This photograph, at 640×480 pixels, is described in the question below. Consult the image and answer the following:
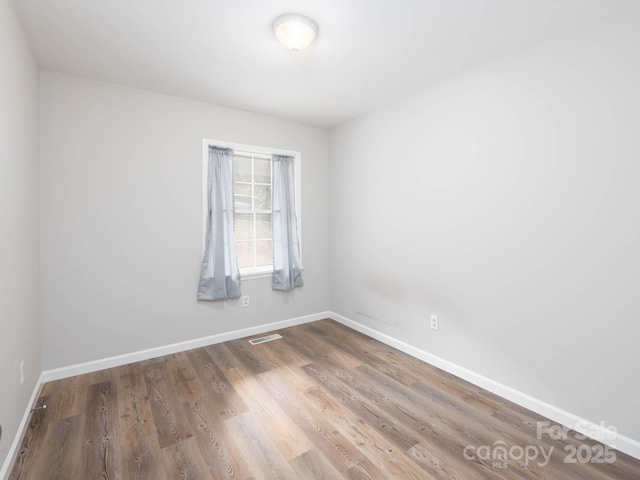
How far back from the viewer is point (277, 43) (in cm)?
216

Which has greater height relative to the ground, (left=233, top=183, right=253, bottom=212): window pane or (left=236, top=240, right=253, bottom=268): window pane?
(left=233, top=183, right=253, bottom=212): window pane

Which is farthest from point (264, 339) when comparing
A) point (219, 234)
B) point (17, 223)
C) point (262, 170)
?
point (17, 223)

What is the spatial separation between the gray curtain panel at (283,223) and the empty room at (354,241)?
3cm

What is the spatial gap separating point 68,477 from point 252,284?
2.17 m

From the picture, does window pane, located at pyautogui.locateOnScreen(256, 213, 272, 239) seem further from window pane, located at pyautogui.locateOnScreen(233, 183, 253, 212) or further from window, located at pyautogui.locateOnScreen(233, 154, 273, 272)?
window pane, located at pyautogui.locateOnScreen(233, 183, 253, 212)

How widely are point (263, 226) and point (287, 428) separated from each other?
91.2 inches

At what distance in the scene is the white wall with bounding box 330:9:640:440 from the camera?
5.91ft

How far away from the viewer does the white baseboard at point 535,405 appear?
1801 mm

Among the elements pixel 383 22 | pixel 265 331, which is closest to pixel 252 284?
pixel 265 331

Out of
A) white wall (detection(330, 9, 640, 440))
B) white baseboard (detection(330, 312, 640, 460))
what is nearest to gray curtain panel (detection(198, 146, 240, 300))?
white wall (detection(330, 9, 640, 440))

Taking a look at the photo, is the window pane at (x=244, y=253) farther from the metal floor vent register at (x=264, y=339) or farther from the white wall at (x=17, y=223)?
the white wall at (x=17, y=223)

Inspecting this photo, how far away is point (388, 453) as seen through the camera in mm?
1771

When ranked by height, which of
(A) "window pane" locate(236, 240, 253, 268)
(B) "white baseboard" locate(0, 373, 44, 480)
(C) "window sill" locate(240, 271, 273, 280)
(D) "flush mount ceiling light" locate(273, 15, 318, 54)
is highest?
(D) "flush mount ceiling light" locate(273, 15, 318, 54)

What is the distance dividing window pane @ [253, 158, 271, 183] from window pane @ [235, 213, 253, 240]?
0.45m
